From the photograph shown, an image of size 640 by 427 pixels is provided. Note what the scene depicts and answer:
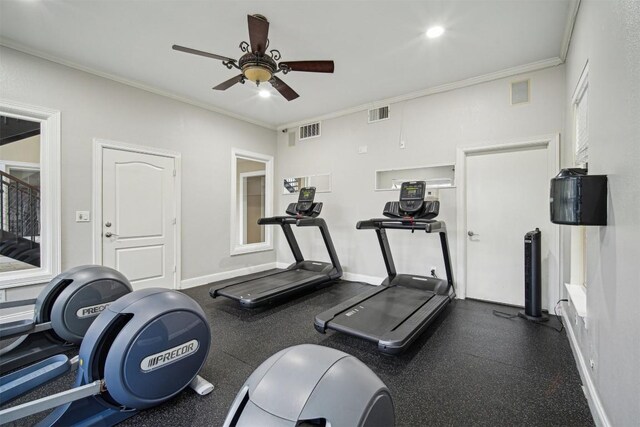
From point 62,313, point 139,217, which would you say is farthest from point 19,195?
point 62,313

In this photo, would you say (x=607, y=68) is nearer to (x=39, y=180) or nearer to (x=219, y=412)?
(x=219, y=412)

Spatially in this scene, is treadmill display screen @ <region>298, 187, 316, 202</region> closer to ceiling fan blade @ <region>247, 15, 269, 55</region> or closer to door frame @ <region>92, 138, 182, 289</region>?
door frame @ <region>92, 138, 182, 289</region>

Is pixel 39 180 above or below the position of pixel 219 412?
above

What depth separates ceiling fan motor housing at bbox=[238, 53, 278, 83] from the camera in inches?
Answer: 104

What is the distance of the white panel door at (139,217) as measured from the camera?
12.5 ft

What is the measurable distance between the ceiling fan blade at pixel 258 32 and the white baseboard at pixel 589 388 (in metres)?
3.45

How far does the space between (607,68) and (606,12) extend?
34cm

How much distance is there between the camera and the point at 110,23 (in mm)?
2805

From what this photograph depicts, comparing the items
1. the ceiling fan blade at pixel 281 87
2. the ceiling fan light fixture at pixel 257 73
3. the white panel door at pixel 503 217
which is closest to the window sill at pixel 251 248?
the ceiling fan blade at pixel 281 87

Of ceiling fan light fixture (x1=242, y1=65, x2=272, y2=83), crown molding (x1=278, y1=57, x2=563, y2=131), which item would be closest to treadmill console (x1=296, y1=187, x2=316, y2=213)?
crown molding (x1=278, y1=57, x2=563, y2=131)

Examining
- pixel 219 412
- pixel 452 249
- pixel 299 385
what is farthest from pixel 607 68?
pixel 219 412

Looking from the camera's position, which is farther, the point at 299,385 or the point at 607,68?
the point at 607,68

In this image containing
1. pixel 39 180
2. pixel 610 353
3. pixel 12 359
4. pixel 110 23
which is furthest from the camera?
pixel 39 180

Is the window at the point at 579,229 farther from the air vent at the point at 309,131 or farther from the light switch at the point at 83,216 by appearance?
the light switch at the point at 83,216
